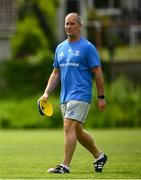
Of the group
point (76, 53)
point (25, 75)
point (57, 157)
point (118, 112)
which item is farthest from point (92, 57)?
point (25, 75)

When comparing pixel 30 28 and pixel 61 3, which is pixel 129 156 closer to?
pixel 30 28

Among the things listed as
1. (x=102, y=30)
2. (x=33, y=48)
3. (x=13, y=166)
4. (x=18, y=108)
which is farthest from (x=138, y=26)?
(x=13, y=166)

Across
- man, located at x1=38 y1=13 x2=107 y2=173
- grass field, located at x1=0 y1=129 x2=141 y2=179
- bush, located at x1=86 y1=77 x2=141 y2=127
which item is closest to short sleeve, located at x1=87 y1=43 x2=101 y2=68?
man, located at x1=38 y1=13 x2=107 y2=173

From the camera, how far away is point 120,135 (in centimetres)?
2791

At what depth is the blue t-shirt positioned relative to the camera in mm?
14656

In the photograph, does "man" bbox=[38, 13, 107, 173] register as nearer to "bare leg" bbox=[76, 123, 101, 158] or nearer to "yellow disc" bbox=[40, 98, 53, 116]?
"bare leg" bbox=[76, 123, 101, 158]

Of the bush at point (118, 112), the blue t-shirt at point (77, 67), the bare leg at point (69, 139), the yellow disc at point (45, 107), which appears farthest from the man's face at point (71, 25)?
the bush at point (118, 112)

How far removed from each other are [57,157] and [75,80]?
4000 mm

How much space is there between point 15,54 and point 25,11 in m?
2.83

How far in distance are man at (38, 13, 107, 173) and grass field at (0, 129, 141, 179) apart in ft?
1.59

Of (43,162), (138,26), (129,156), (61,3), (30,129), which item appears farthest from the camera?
(61,3)

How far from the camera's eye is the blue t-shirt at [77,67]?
14656mm

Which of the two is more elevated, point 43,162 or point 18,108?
point 43,162

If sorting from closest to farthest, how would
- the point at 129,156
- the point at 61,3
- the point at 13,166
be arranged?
1. the point at 13,166
2. the point at 129,156
3. the point at 61,3
